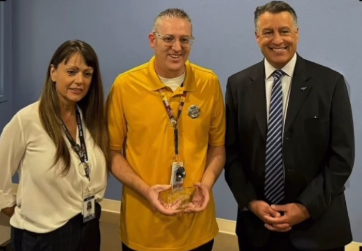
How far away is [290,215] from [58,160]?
103 cm

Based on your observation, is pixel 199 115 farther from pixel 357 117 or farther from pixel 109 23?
pixel 109 23

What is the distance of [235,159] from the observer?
2.19 metres

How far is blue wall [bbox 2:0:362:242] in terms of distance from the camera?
308cm

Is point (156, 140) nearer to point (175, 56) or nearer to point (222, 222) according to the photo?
point (175, 56)

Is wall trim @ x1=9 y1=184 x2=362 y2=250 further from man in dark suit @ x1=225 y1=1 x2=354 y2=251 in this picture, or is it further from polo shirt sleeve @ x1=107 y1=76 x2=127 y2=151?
polo shirt sleeve @ x1=107 y1=76 x2=127 y2=151

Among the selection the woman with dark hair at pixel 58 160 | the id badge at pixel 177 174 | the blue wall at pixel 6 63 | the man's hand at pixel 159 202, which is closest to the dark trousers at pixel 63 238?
the woman with dark hair at pixel 58 160

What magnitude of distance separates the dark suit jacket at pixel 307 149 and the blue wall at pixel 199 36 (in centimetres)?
116

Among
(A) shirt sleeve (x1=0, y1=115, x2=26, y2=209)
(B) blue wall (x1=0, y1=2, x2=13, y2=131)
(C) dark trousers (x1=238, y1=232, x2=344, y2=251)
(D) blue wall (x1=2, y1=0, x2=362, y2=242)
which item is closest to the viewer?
(A) shirt sleeve (x1=0, y1=115, x2=26, y2=209)

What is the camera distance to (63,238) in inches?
76.3

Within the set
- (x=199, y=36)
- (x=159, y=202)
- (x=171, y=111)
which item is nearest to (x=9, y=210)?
(x=159, y=202)

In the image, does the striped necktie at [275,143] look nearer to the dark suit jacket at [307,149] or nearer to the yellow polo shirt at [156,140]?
the dark suit jacket at [307,149]

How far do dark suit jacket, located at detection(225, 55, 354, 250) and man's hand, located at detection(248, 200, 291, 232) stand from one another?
45 millimetres

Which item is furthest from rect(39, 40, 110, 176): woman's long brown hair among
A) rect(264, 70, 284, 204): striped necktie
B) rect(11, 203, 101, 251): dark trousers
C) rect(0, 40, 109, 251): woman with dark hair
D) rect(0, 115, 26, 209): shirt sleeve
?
rect(264, 70, 284, 204): striped necktie

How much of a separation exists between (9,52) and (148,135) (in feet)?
8.02
